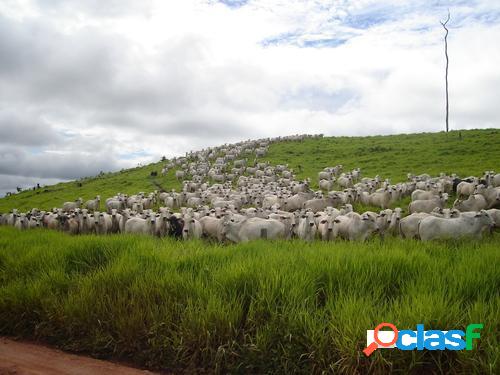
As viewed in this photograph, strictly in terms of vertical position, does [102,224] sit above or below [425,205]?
below

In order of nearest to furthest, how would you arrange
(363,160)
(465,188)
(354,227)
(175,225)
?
1. (354,227)
2. (175,225)
3. (465,188)
4. (363,160)

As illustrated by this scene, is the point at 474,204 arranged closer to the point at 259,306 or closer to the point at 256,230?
the point at 256,230

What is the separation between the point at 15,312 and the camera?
7.02 meters

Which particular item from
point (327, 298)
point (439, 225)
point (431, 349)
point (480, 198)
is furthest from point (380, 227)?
point (431, 349)

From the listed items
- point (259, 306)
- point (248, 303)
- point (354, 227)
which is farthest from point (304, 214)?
point (259, 306)

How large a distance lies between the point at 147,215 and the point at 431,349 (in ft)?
55.0

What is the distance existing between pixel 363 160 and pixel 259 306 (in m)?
36.2

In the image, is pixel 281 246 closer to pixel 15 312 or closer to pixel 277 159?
pixel 15 312

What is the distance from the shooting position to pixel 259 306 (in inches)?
223

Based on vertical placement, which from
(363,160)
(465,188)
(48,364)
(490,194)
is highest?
(363,160)

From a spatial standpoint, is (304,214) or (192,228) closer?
(192,228)

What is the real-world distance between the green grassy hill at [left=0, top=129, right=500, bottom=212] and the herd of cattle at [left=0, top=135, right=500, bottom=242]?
13.4ft

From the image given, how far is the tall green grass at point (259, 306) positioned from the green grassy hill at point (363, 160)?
79.4 feet

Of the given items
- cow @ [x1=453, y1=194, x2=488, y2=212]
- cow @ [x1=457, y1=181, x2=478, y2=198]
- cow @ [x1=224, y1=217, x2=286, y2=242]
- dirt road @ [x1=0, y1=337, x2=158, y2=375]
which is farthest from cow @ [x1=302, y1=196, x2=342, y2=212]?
dirt road @ [x1=0, y1=337, x2=158, y2=375]
